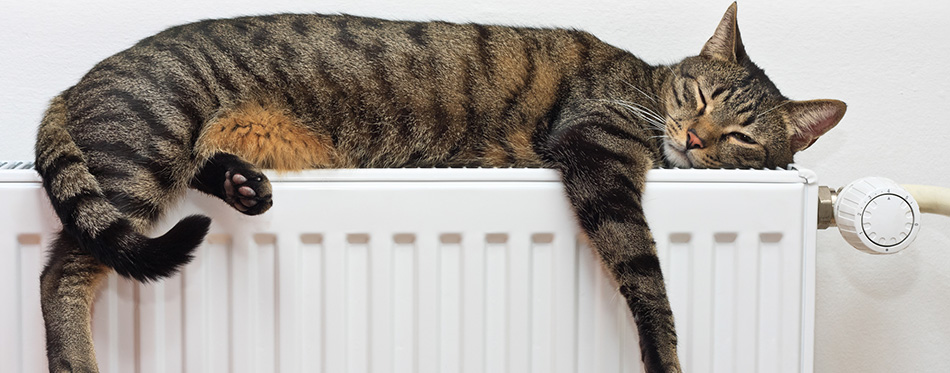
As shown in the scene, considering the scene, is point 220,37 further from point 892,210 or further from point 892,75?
point 892,75

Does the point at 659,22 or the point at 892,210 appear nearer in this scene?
the point at 892,210

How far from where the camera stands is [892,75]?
1180mm

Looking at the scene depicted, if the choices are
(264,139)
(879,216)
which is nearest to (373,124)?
(264,139)

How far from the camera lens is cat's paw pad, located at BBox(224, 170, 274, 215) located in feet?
2.55

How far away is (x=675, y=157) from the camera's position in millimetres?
959

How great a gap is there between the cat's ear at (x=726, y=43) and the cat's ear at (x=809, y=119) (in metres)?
0.11

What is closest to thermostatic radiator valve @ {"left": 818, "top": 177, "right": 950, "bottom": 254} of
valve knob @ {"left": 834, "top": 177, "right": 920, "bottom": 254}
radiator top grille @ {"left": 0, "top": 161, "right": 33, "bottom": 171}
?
valve knob @ {"left": 834, "top": 177, "right": 920, "bottom": 254}

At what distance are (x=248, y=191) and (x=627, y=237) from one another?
45 cm

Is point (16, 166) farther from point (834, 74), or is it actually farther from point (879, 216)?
point (834, 74)

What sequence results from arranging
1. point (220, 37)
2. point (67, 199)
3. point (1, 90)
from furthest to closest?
point (1, 90) < point (220, 37) < point (67, 199)

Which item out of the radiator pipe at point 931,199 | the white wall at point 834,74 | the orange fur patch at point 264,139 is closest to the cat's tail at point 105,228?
the orange fur patch at point 264,139

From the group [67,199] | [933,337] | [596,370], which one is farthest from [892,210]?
[67,199]

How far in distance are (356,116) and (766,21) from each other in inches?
29.1

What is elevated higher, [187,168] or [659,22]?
[659,22]
